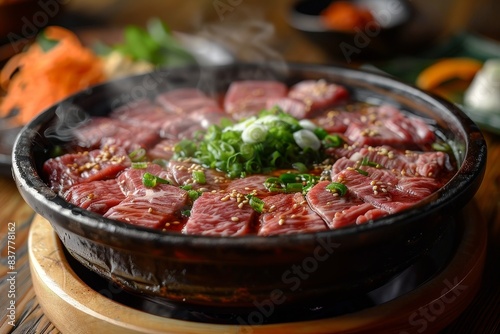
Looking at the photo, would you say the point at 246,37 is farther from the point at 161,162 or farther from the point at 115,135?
the point at 161,162

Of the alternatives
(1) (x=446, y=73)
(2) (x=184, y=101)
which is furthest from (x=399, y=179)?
(1) (x=446, y=73)

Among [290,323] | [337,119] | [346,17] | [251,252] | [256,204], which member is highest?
[251,252]

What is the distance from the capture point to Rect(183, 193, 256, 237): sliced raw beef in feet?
7.36

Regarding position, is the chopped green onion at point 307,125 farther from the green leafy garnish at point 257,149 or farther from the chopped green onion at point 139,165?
the chopped green onion at point 139,165

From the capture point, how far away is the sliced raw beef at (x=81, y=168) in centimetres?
273

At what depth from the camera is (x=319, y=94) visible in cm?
349

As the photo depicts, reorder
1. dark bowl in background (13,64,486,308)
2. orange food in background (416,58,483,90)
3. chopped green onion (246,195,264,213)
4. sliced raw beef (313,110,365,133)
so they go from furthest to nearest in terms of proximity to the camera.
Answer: orange food in background (416,58,483,90) < sliced raw beef (313,110,365,133) < chopped green onion (246,195,264,213) < dark bowl in background (13,64,486,308)

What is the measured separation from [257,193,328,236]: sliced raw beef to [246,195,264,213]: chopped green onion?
0.08ft

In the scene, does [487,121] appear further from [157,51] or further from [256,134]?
[157,51]

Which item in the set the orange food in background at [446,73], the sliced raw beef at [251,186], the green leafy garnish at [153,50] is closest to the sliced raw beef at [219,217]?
the sliced raw beef at [251,186]

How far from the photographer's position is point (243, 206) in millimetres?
2406

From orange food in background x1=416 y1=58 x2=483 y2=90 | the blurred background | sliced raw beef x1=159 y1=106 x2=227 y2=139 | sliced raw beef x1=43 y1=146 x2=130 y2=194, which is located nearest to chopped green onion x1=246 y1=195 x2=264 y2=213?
sliced raw beef x1=43 y1=146 x2=130 y2=194

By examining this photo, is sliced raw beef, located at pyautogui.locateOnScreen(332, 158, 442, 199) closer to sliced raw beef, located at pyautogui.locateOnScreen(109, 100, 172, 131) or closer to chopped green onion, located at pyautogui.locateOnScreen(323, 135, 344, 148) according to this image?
chopped green onion, located at pyautogui.locateOnScreen(323, 135, 344, 148)

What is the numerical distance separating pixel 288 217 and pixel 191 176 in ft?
2.02
